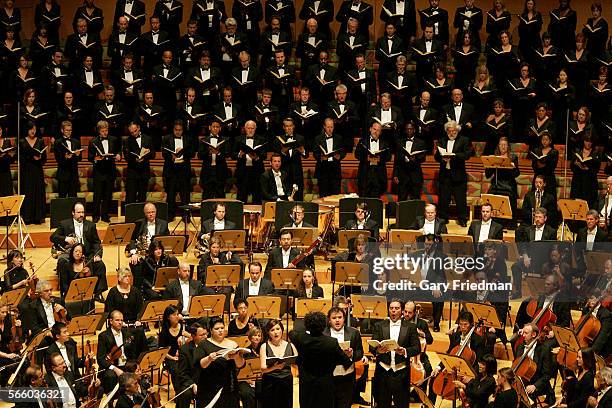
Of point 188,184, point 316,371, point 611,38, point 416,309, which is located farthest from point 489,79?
point 316,371

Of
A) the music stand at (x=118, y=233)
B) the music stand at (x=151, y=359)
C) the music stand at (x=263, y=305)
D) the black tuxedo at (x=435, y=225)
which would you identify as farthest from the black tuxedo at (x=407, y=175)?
the music stand at (x=151, y=359)

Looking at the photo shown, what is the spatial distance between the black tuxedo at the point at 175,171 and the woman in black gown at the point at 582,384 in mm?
6128

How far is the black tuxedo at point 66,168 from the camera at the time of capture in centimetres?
1357

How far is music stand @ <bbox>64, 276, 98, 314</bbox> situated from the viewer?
34.1 feet

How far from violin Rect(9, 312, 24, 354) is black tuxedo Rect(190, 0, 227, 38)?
5.90 metres

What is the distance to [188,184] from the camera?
1404 centimetres

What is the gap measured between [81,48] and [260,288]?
5167 millimetres

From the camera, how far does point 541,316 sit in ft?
34.8

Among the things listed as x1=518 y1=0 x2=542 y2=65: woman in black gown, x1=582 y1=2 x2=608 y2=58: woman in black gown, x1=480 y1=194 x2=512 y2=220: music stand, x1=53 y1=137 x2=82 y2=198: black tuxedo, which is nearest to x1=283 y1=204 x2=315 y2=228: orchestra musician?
x1=480 y1=194 x2=512 y2=220: music stand

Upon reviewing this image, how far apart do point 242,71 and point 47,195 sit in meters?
2.85

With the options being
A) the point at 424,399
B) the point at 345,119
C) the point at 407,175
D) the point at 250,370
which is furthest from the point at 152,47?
the point at 424,399

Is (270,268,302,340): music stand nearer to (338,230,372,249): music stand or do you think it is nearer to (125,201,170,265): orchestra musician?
(338,230,372,249): music stand

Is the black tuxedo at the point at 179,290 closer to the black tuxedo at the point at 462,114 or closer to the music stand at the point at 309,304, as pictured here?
the music stand at the point at 309,304

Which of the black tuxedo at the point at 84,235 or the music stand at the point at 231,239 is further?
the black tuxedo at the point at 84,235
